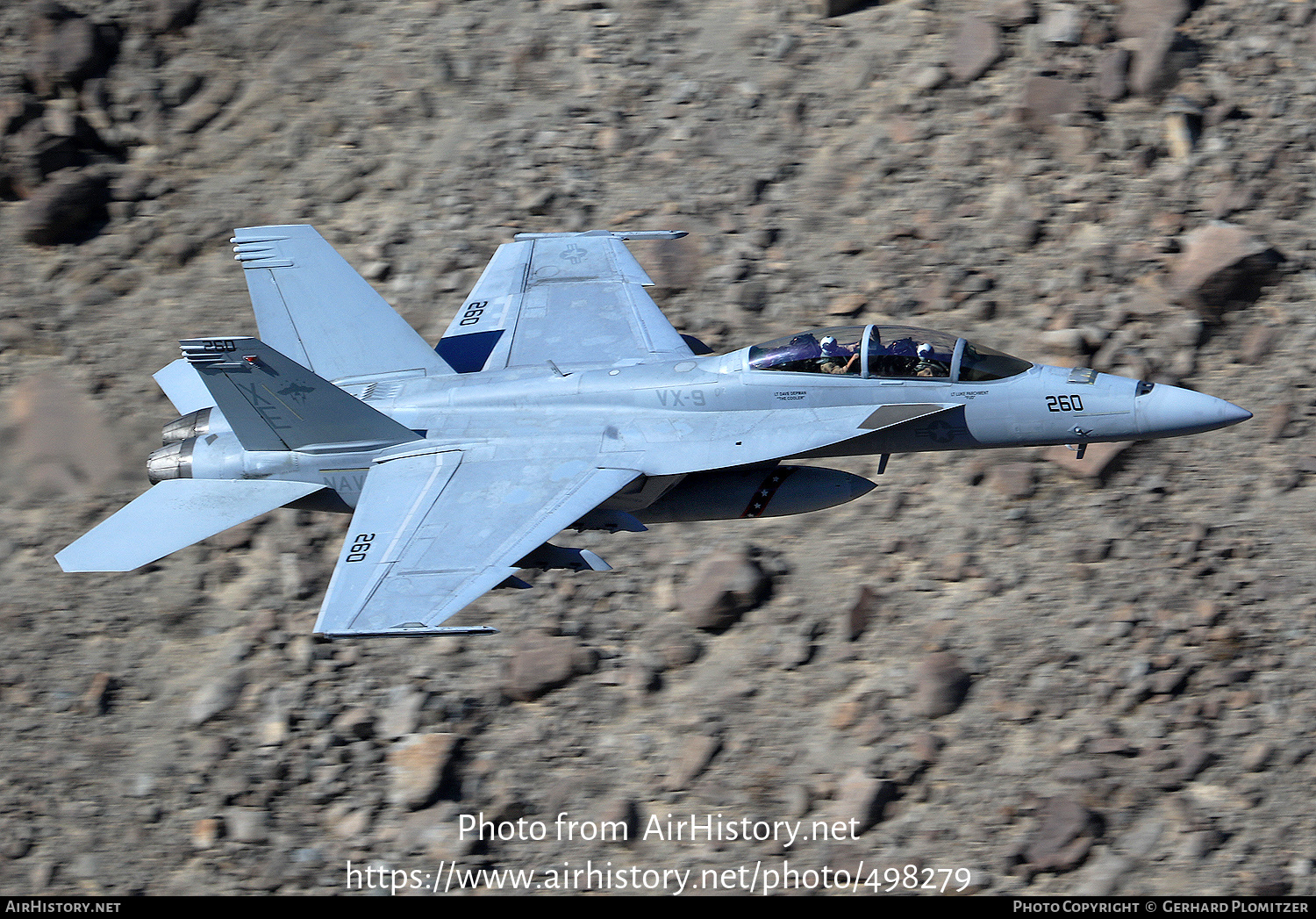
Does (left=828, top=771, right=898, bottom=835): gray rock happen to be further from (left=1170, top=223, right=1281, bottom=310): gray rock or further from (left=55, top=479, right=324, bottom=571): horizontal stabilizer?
(left=1170, top=223, right=1281, bottom=310): gray rock

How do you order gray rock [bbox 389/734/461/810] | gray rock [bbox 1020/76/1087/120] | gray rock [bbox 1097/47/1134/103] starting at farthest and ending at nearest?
gray rock [bbox 1097/47/1134/103]
gray rock [bbox 1020/76/1087/120]
gray rock [bbox 389/734/461/810]

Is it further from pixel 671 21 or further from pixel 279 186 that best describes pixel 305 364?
pixel 671 21

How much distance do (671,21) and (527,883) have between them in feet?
54.1

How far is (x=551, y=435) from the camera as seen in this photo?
614 inches

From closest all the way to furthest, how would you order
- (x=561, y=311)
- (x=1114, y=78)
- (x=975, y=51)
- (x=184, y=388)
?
(x=184, y=388) < (x=561, y=311) < (x=1114, y=78) < (x=975, y=51)

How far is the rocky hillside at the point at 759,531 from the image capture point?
62.2 ft

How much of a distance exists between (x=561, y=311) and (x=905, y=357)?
211 inches

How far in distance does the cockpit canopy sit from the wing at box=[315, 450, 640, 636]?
111 inches

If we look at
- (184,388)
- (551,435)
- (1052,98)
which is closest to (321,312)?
(184,388)

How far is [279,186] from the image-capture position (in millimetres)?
25094

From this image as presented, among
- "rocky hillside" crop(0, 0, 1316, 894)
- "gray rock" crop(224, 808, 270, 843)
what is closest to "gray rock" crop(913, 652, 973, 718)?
"rocky hillside" crop(0, 0, 1316, 894)

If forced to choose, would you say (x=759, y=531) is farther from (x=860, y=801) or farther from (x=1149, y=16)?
(x=1149, y=16)

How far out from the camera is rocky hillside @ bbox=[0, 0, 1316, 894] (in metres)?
19.0
